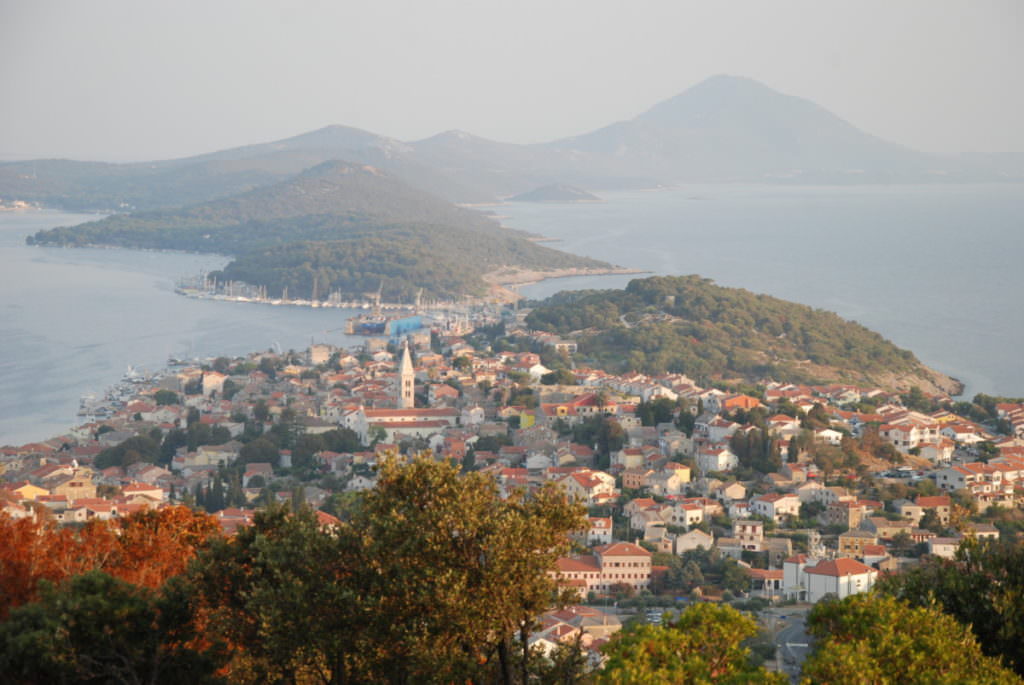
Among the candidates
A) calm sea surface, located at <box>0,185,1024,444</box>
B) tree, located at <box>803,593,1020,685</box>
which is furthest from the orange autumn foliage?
calm sea surface, located at <box>0,185,1024,444</box>

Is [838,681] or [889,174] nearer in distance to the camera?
[838,681]

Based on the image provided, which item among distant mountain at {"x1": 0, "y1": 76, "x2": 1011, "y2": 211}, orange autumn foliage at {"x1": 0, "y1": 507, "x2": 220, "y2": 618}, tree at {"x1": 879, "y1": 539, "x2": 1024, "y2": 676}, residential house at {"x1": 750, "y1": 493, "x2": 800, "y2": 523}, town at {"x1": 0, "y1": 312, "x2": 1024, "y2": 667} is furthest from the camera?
distant mountain at {"x1": 0, "y1": 76, "x2": 1011, "y2": 211}

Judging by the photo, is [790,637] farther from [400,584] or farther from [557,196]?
[557,196]

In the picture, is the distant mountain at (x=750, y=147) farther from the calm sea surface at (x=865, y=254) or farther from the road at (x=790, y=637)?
the road at (x=790, y=637)

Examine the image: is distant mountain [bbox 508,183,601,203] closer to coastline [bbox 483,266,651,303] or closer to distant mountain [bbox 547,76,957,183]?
distant mountain [bbox 547,76,957,183]

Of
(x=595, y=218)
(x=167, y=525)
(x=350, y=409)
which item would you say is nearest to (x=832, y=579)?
(x=167, y=525)

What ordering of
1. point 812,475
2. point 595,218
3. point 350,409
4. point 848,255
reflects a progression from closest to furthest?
1. point 812,475
2. point 350,409
3. point 848,255
4. point 595,218

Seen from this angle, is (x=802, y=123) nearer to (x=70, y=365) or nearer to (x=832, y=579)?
(x=70, y=365)
